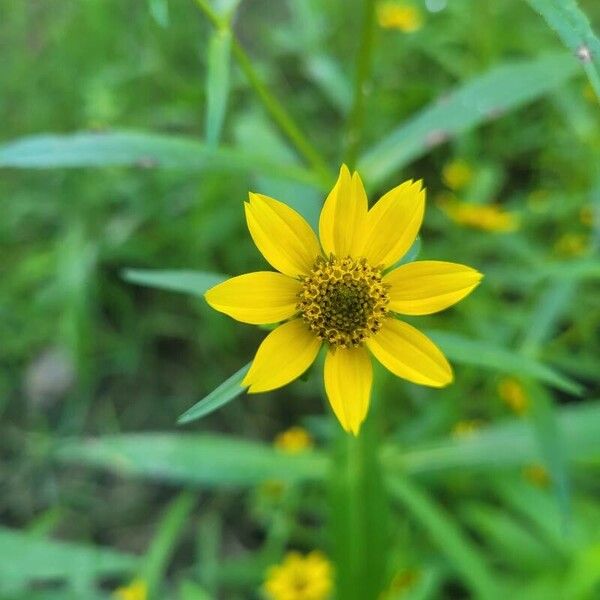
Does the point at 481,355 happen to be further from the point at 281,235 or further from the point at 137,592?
the point at 137,592

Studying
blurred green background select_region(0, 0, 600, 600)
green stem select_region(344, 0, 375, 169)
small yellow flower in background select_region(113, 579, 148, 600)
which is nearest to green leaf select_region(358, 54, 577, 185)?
blurred green background select_region(0, 0, 600, 600)

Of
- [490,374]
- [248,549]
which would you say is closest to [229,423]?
[248,549]

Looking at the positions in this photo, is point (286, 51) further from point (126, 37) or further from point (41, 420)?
point (41, 420)

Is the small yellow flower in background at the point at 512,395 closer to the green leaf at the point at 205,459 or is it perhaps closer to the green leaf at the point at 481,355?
the green leaf at the point at 205,459

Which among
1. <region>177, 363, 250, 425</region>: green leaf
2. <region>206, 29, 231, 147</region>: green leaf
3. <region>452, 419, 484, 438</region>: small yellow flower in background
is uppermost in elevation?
<region>206, 29, 231, 147</region>: green leaf

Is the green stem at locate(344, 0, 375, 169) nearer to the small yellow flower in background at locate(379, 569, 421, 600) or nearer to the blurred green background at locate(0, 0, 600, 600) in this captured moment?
the blurred green background at locate(0, 0, 600, 600)

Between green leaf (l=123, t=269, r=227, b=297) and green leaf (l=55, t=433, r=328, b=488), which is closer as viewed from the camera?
green leaf (l=123, t=269, r=227, b=297)

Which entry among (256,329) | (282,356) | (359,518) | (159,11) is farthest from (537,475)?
(159,11)
